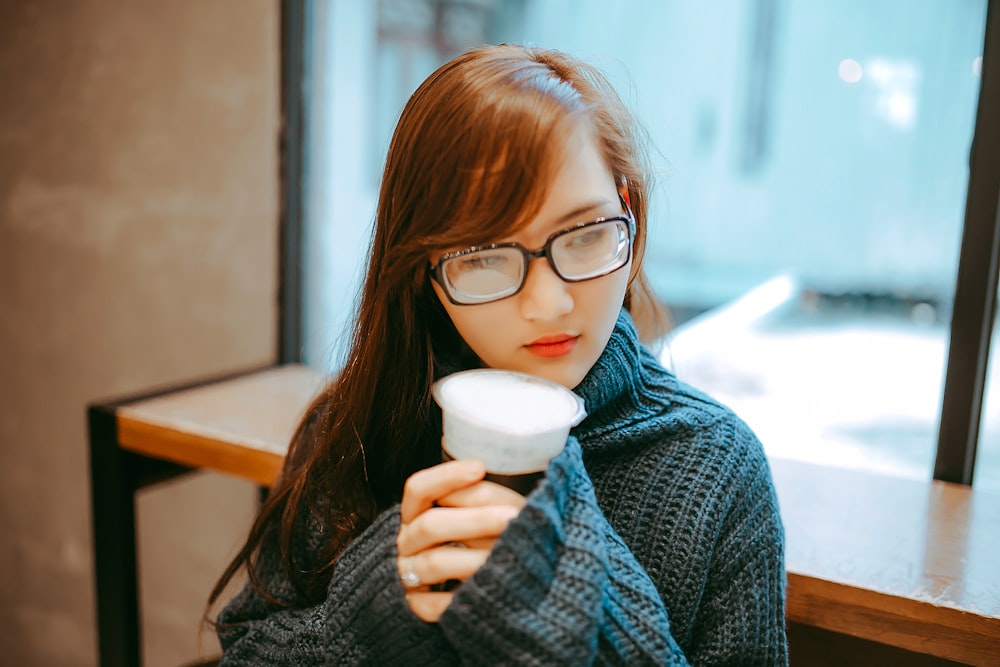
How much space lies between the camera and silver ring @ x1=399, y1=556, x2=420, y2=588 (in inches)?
26.0

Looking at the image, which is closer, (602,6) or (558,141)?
(558,141)

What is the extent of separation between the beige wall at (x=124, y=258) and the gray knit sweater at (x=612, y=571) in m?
1.12

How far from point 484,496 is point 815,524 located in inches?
25.7

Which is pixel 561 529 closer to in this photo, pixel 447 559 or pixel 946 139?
pixel 447 559

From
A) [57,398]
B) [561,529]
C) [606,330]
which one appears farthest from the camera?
[57,398]

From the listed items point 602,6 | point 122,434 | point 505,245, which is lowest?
point 122,434

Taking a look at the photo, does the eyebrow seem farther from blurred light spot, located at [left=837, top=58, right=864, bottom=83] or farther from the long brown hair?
blurred light spot, located at [left=837, top=58, right=864, bottom=83]

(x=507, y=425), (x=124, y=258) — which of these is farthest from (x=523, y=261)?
(x=124, y=258)

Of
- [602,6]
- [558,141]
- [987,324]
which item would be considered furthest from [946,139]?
[558,141]

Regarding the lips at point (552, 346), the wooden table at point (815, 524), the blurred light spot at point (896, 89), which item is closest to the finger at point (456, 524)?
the lips at point (552, 346)

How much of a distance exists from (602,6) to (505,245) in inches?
105

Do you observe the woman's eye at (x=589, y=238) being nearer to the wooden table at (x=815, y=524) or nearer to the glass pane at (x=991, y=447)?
the wooden table at (x=815, y=524)

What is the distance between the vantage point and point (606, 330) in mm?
760

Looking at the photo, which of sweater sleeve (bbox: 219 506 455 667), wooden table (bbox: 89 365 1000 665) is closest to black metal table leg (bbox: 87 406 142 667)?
wooden table (bbox: 89 365 1000 665)
